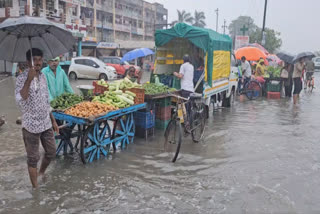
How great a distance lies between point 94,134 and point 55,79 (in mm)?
1220

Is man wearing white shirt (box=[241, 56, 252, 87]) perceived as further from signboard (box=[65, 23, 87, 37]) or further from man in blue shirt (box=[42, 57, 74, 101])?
signboard (box=[65, 23, 87, 37])

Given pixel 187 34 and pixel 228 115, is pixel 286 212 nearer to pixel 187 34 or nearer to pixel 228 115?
pixel 187 34

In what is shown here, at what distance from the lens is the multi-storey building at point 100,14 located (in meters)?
26.8

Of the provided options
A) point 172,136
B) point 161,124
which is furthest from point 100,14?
point 172,136

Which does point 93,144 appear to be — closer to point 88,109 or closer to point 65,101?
point 88,109

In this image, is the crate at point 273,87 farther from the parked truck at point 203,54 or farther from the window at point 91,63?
the window at point 91,63

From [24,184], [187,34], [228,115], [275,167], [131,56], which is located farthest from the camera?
[131,56]

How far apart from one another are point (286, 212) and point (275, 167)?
1.66 meters

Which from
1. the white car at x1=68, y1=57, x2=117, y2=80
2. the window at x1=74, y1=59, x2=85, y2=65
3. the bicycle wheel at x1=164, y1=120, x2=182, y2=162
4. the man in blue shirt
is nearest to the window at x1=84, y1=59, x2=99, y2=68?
the white car at x1=68, y1=57, x2=117, y2=80

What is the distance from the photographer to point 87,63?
22516 millimetres

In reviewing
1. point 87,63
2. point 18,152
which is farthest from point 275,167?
Result: point 87,63

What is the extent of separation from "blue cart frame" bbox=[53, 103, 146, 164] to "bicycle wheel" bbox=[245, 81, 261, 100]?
27.7 ft

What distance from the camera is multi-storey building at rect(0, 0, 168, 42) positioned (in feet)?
87.9

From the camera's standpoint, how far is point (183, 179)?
16.0ft
